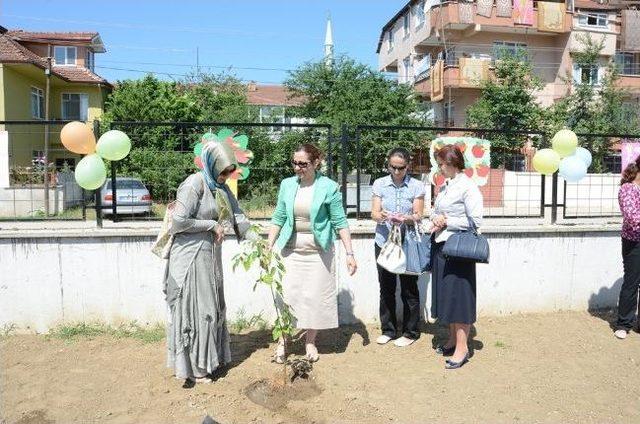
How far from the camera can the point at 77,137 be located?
4422 millimetres

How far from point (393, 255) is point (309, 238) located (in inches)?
29.6

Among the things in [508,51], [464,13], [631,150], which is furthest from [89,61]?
[631,150]

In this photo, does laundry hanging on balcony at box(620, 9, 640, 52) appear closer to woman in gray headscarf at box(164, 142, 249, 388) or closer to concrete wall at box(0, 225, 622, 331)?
concrete wall at box(0, 225, 622, 331)

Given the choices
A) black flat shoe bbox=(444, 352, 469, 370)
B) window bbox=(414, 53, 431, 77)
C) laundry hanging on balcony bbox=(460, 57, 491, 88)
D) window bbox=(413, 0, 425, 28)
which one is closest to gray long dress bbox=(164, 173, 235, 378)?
black flat shoe bbox=(444, 352, 469, 370)

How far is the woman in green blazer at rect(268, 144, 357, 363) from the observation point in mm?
3895

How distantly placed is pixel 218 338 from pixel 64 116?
2802cm

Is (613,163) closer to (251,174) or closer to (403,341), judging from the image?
(403,341)

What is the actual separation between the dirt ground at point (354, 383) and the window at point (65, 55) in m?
27.5

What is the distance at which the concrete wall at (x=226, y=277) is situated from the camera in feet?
15.5

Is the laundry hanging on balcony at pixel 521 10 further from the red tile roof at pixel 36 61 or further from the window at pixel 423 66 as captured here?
the red tile roof at pixel 36 61

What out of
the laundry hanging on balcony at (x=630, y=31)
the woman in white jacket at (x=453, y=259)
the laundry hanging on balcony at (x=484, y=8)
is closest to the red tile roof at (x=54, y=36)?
the laundry hanging on balcony at (x=484, y=8)

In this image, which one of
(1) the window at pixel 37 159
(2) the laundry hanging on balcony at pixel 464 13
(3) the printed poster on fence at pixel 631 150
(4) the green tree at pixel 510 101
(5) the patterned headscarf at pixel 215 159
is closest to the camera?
(5) the patterned headscarf at pixel 215 159

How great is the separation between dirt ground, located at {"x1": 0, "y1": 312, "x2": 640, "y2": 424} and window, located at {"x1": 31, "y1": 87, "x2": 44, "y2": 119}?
73.3 ft

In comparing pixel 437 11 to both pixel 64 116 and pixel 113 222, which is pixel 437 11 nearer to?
pixel 64 116
